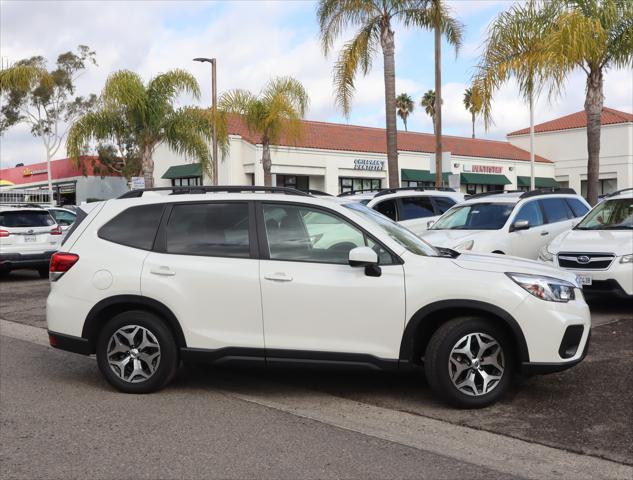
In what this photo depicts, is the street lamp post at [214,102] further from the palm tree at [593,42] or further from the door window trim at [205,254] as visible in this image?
the door window trim at [205,254]

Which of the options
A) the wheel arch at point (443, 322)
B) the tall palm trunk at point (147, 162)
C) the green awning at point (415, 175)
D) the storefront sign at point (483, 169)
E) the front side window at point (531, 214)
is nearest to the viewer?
the wheel arch at point (443, 322)

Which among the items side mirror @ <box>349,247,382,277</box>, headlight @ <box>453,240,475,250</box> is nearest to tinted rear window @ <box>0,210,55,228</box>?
headlight @ <box>453,240,475,250</box>

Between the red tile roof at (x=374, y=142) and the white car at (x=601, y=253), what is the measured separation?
86.2 ft

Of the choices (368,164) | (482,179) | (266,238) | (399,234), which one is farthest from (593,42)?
(482,179)

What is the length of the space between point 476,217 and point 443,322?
6774mm

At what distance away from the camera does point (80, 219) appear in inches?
254

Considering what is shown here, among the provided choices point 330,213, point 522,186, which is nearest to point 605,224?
point 330,213

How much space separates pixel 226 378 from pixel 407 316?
2063 millimetres

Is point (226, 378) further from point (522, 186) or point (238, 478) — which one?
point (522, 186)

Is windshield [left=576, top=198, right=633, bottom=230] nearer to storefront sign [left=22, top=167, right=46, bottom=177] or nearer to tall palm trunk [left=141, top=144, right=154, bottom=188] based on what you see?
tall palm trunk [left=141, top=144, right=154, bottom=188]

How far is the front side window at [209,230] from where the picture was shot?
5.85 metres

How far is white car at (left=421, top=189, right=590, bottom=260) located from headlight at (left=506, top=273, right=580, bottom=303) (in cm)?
535

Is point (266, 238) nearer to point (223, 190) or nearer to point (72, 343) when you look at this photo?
point (223, 190)

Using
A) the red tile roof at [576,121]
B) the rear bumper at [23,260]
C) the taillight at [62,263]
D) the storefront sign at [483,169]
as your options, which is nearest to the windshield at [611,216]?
the taillight at [62,263]
